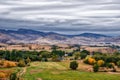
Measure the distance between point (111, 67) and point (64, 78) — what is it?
59.4 meters

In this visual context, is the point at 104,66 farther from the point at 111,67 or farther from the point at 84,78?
the point at 84,78

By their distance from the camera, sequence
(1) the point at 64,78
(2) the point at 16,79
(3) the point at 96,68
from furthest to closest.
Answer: (3) the point at 96,68
(1) the point at 64,78
(2) the point at 16,79

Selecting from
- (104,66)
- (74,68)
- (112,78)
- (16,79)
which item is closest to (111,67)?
(104,66)

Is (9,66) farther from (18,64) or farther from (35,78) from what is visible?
(35,78)

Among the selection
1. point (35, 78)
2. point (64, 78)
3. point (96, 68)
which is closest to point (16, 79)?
point (35, 78)

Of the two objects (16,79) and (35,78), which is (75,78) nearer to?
(35,78)

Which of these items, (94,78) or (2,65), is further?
(2,65)

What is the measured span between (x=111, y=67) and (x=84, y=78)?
53.2 m

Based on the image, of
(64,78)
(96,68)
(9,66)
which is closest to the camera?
(64,78)

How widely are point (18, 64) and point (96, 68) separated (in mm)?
53308

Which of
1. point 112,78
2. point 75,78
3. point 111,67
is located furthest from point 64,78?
point 111,67

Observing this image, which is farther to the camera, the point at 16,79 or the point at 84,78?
the point at 84,78

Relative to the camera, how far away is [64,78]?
13075cm

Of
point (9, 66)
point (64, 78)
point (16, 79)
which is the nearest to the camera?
point (16, 79)
